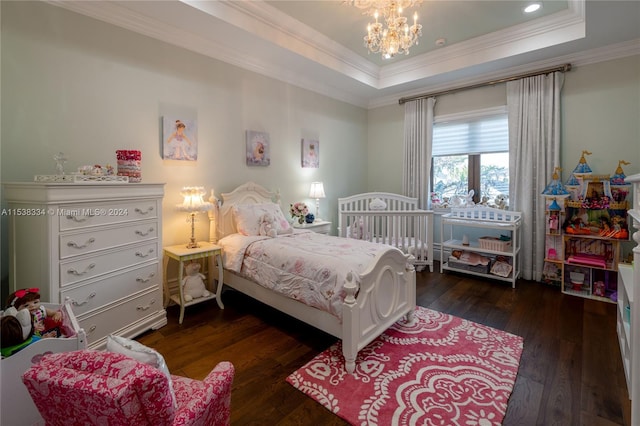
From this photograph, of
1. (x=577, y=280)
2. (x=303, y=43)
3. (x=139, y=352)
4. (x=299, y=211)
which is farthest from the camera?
(x=299, y=211)

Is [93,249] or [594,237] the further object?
[594,237]

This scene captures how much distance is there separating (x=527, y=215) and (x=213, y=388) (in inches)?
169

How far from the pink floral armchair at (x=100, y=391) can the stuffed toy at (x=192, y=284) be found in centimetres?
208

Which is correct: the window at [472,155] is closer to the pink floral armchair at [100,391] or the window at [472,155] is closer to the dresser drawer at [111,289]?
the dresser drawer at [111,289]

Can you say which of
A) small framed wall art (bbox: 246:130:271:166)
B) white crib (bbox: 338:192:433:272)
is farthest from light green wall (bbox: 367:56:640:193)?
small framed wall art (bbox: 246:130:271:166)

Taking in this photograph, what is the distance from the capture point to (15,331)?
4.68ft

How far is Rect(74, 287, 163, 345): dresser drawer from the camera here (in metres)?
2.16

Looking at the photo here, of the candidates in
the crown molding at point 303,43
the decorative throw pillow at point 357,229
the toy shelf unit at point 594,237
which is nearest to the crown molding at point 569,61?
the crown molding at point 303,43

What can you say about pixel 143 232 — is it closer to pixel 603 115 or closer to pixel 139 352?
pixel 139 352

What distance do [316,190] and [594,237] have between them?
131 inches

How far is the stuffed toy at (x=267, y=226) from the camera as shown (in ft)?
10.6

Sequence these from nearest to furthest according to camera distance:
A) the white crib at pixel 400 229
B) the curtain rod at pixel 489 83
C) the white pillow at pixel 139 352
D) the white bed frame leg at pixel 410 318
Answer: the white pillow at pixel 139 352
the white bed frame leg at pixel 410 318
the curtain rod at pixel 489 83
the white crib at pixel 400 229

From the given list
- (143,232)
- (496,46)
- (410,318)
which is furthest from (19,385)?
(496,46)

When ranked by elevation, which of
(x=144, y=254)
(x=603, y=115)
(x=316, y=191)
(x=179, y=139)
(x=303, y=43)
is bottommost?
(x=144, y=254)
